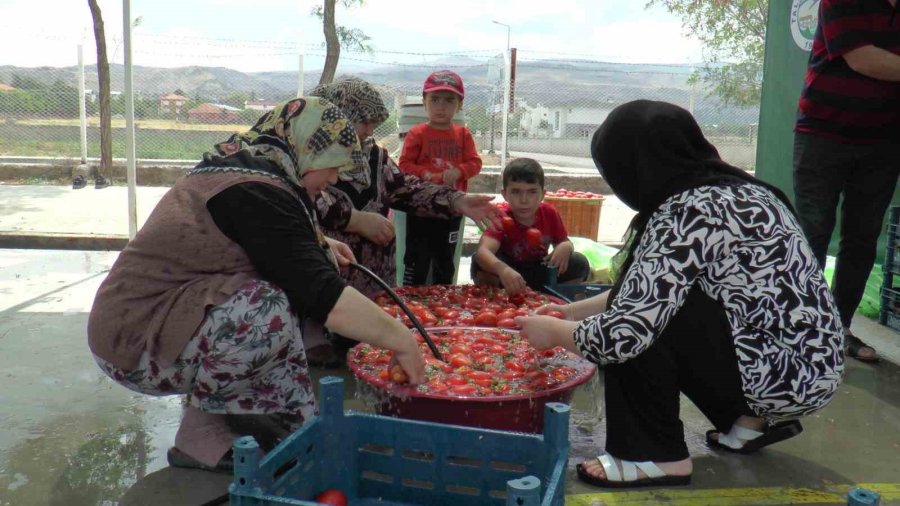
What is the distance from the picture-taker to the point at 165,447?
8.32 feet

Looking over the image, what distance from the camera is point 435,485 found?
1.95m

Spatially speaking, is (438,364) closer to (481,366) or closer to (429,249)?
(481,366)

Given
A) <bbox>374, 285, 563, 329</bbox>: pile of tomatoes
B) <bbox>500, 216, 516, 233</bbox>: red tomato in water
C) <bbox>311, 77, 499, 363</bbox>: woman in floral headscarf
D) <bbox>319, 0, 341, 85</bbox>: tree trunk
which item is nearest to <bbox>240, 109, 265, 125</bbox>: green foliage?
<bbox>319, 0, 341, 85</bbox>: tree trunk

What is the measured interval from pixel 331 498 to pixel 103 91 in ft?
34.8

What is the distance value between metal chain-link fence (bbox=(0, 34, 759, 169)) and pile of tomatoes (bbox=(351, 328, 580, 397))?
9.01 m

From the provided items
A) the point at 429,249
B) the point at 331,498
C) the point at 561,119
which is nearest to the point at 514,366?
the point at 331,498

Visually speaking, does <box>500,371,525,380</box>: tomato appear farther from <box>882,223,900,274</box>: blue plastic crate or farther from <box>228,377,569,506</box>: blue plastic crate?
<box>882,223,900,274</box>: blue plastic crate

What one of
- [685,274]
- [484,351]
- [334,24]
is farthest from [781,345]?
[334,24]

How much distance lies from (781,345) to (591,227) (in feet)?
14.3

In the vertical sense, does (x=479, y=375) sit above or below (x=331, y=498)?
above

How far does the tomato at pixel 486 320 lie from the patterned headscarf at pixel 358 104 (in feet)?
2.96

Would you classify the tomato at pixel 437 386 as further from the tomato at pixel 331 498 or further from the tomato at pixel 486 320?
the tomato at pixel 486 320

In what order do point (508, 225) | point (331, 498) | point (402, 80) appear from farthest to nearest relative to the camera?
point (402, 80), point (508, 225), point (331, 498)

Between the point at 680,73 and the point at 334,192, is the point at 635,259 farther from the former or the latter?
the point at 680,73
